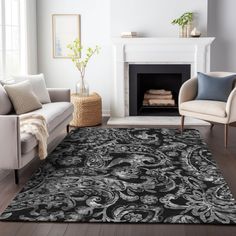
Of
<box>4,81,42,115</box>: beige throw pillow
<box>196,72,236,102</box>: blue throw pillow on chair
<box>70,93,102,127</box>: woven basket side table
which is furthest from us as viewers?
<box>70,93,102,127</box>: woven basket side table

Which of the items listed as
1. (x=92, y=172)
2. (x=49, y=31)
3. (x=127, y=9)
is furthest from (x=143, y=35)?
(x=92, y=172)

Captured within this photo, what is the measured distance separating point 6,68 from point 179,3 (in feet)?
8.84

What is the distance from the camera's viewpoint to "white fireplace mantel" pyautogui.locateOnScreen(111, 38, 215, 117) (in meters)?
6.77

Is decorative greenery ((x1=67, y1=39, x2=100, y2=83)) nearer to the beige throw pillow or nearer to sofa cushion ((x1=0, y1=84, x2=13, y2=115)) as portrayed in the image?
the beige throw pillow

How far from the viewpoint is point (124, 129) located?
6.30m

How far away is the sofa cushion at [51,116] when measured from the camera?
3.95 meters

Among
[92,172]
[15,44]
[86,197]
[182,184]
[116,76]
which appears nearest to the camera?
[86,197]

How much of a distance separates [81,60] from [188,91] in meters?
2.05

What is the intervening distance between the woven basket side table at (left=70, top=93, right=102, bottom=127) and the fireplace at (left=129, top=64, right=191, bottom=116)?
0.72 m

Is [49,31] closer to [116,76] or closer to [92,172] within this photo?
[116,76]

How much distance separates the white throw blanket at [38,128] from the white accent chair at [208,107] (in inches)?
81.1

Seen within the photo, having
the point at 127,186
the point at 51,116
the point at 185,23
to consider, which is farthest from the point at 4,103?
the point at 185,23

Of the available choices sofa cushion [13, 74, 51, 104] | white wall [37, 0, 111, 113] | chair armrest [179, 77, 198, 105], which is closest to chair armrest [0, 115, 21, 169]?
sofa cushion [13, 74, 51, 104]

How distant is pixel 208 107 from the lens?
5559mm
